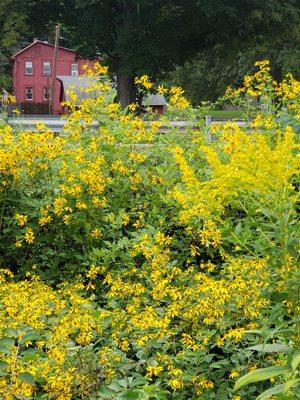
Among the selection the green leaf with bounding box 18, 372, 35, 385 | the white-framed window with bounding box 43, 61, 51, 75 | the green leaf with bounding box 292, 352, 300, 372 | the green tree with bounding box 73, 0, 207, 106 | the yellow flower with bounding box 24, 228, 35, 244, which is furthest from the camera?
the white-framed window with bounding box 43, 61, 51, 75

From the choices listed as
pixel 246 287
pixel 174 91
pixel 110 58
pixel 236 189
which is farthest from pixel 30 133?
pixel 110 58

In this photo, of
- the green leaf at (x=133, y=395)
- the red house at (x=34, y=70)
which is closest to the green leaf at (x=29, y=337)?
the green leaf at (x=133, y=395)

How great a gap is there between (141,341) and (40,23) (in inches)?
1263

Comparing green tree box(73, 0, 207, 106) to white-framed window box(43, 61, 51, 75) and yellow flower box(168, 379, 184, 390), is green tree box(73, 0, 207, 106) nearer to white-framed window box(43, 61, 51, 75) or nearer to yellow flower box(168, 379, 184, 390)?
yellow flower box(168, 379, 184, 390)

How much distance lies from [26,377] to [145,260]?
1555 millimetres

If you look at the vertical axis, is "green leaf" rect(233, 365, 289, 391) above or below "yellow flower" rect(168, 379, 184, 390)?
above

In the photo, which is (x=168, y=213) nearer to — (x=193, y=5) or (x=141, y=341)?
(x=141, y=341)

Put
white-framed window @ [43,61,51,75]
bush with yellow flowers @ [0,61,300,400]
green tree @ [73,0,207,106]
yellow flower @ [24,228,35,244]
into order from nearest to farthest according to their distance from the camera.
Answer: bush with yellow flowers @ [0,61,300,400]
yellow flower @ [24,228,35,244]
green tree @ [73,0,207,106]
white-framed window @ [43,61,51,75]

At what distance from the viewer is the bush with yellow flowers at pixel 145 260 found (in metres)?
2.62

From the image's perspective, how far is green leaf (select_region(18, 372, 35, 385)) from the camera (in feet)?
9.01

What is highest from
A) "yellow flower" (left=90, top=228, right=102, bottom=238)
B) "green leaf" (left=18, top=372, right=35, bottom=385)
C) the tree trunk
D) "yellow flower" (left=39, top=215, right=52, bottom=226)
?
the tree trunk

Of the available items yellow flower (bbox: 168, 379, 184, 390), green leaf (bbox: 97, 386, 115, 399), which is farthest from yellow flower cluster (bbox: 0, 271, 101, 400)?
yellow flower (bbox: 168, 379, 184, 390)

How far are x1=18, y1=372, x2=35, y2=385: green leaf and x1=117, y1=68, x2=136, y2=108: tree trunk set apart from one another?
26356 mm

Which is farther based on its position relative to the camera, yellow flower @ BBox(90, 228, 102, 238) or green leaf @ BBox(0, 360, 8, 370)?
yellow flower @ BBox(90, 228, 102, 238)
